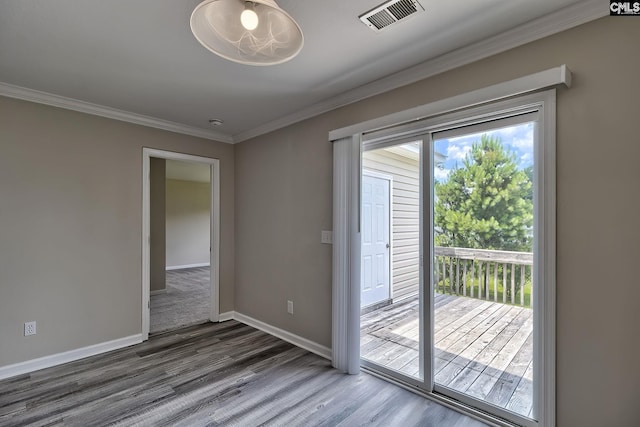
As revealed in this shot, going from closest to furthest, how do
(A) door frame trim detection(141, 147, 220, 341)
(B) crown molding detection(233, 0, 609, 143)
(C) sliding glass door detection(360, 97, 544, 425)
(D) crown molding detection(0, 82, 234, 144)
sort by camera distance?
(B) crown molding detection(233, 0, 609, 143), (C) sliding glass door detection(360, 97, 544, 425), (D) crown molding detection(0, 82, 234, 144), (A) door frame trim detection(141, 147, 220, 341)

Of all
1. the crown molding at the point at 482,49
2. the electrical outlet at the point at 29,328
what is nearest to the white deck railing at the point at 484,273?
the crown molding at the point at 482,49

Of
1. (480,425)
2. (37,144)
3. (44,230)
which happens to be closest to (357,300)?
(480,425)

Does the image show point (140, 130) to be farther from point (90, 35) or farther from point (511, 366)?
point (511, 366)

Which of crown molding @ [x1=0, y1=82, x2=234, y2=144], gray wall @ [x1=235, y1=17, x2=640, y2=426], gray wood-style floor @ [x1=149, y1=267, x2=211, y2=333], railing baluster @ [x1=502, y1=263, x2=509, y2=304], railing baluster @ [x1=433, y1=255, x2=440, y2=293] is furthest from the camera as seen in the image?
gray wood-style floor @ [x1=149, y1=267, x2=211, y2=333]

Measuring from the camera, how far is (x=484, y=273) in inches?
86.4

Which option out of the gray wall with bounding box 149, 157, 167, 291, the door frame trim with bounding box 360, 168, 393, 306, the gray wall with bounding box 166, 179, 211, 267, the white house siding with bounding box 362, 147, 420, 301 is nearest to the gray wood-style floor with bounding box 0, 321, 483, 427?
the white house siding with bounding box 362, 147, 420, 301

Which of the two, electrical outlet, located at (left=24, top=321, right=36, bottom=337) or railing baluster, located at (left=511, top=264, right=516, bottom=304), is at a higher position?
railing baluster, located at (left=511, top=264, right=516, bottom=304)

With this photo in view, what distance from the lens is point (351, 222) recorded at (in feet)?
8.93

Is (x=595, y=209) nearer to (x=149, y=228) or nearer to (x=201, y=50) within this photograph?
(x=201, y=50)

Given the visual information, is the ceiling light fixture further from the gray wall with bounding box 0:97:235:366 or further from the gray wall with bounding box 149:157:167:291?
the gray wall with bounding box 149:157:167:291

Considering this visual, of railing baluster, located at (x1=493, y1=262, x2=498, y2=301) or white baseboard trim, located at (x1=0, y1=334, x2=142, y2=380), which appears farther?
white baseboard trim, located at (x1=0, y1=334, x2=142, y2=380)

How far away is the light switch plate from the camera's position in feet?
9.77

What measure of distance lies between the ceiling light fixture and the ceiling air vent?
69cm

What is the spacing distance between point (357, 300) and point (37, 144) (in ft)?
10.9
